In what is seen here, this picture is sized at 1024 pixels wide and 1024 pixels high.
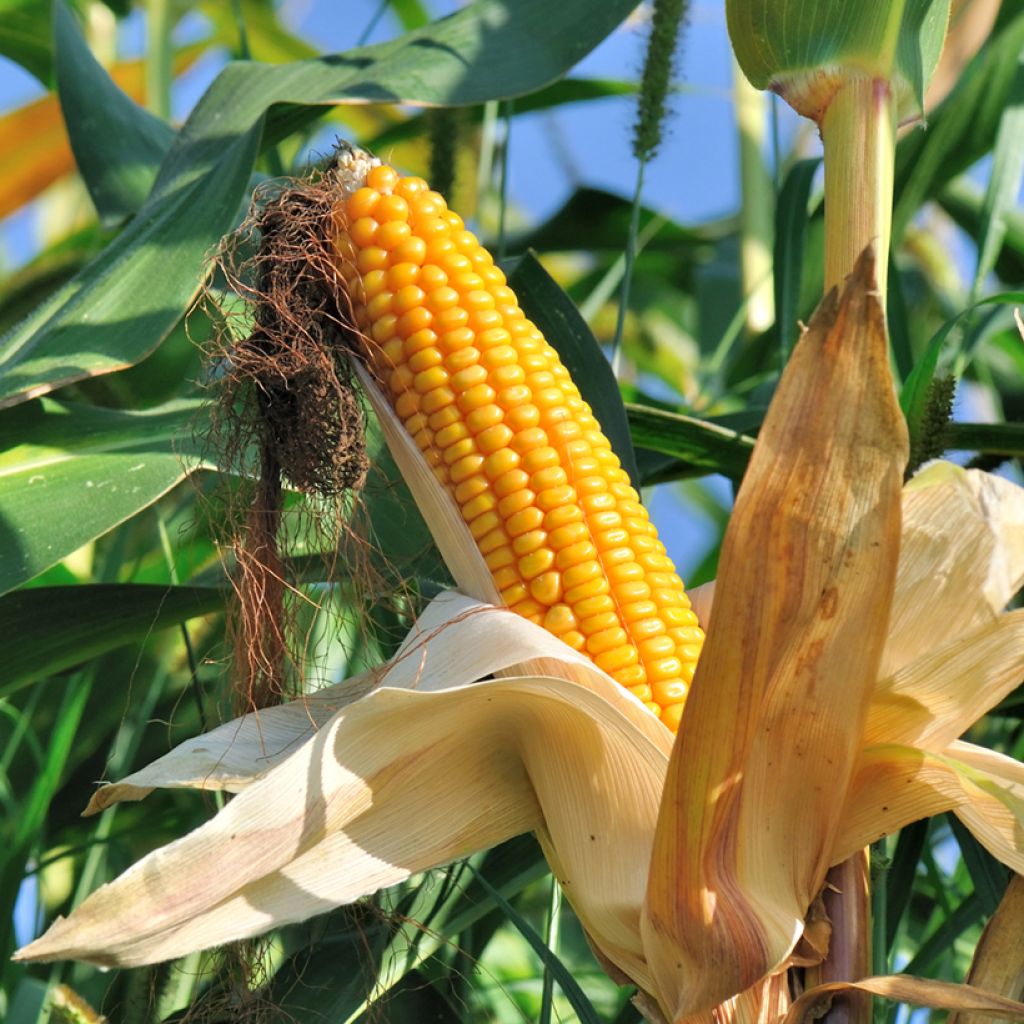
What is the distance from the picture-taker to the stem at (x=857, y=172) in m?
0.58

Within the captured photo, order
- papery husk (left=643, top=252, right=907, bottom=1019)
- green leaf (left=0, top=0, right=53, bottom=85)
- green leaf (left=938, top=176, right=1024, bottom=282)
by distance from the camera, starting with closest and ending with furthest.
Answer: papery husk (left=643, top=252, right=907, bottom=1019) < green leaf (left=938, top=176, right=1024, bottom=282) < green leaf (left=0, top=0, right=53, bottom=85)

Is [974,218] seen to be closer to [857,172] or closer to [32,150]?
[857,172]

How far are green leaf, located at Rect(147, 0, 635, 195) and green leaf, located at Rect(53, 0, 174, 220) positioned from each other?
221 mm

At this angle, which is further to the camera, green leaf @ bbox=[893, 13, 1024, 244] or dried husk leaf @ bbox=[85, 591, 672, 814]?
green leaf @ bbox=[893, 13, 1024, 244]

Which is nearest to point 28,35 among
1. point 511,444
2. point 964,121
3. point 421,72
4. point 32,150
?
point 32,150

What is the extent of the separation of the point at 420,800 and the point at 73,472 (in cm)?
37

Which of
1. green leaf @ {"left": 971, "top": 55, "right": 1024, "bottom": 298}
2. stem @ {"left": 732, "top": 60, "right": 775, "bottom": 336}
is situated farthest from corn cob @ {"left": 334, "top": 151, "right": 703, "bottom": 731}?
stem @ {"left": 732, "top": 60, "right": 775, "bottom": 336}

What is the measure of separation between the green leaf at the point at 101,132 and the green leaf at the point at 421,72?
0.22 metres

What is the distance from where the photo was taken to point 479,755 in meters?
0.61

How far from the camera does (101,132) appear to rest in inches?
47.6

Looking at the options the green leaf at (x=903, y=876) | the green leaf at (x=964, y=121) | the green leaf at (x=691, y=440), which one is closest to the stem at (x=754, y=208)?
the green leaf at (x=964, y=121)

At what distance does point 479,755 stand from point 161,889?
0.16 meters

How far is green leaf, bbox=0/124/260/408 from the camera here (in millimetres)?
796

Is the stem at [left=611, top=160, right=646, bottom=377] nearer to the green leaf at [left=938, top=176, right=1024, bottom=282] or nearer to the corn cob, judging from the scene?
the corn cob
